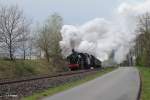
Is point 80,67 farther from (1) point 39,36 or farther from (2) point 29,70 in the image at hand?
(1) point 39,36

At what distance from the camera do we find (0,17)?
56469 millimetres

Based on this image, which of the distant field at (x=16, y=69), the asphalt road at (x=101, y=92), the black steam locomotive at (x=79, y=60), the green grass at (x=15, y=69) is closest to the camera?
the asphalt road at (x=101, y=92)

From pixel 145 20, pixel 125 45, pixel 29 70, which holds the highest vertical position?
pixel 145 20

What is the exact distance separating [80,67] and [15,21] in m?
13.1

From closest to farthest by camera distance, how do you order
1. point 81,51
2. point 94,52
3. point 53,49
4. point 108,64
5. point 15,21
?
point 15,21 → point 81,51 → point 94,52 → point 53,49 → point 108,64

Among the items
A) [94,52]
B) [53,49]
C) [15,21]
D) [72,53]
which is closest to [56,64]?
[53,49]

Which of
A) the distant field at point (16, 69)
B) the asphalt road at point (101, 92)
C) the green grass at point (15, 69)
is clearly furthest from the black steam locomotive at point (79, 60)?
the asphalt road at point (101, 92)

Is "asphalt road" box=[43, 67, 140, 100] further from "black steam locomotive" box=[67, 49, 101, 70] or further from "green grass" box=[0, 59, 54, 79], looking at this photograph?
"black steam locomotive" box=[67, 49, 101, 70]

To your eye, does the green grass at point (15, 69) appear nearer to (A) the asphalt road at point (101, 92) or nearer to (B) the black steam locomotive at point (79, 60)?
(B) the black steam locomotive at point (79, 60)

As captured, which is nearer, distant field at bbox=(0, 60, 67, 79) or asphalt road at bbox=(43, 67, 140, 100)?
asphalt road at bbox=(43, 67, 140, 100)

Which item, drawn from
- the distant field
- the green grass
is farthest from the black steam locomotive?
the green grass

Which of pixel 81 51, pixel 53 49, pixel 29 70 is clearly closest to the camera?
pixel 29 70

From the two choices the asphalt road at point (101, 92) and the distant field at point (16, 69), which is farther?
the distant field at point (16, 69)

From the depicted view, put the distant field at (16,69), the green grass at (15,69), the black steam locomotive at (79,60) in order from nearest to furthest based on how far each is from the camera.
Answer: the green grass at (15,69)
the distant field at (16,69)
the black steam locomotive at (79,60)
